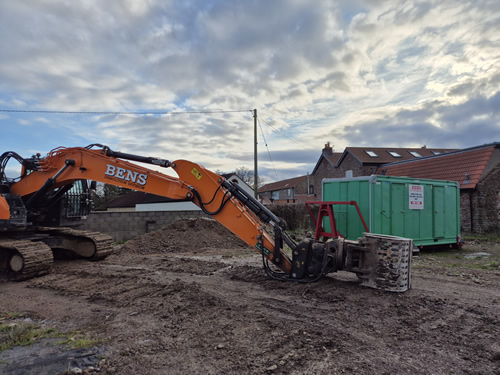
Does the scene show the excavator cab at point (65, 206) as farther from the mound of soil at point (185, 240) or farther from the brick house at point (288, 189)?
the brick house at point (288, 189)

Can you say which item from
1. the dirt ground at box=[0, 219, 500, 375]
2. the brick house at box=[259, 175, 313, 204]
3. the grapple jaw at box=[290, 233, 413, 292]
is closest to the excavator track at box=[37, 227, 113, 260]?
the dirt ground at box=[0, 219, 500, 375]

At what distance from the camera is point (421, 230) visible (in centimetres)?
1138

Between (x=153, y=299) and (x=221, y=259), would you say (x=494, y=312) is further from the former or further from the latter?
(x=221, y=259)

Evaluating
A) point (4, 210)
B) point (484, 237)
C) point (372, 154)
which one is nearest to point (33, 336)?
point (4, 210)

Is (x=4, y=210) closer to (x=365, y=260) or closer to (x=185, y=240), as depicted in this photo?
(x=185, y=240)

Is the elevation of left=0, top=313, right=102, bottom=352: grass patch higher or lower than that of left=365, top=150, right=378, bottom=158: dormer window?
lower

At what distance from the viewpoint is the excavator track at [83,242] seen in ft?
29.6

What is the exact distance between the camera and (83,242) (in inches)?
367

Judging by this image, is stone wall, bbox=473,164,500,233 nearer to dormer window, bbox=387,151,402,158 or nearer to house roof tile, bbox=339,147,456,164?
house roof tile, bbox=339,147,456,164

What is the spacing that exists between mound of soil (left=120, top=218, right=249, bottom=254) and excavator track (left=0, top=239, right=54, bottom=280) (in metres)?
4.13

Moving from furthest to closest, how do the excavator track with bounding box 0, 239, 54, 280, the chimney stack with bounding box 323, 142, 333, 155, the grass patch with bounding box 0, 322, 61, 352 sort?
the chimney stack with bounding box 323, 142, 333, 155 < the excavator track with bounding box 0, 239, 54, 280 < the grass patch with bounding box 0, 322, 61, 352

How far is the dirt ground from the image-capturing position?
137 inches

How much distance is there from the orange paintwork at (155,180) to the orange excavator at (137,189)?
0.02 meters

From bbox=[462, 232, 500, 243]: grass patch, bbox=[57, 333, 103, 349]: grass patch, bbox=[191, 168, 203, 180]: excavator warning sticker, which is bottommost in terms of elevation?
bbox=[57, 333, 103, 349]: grass patch
